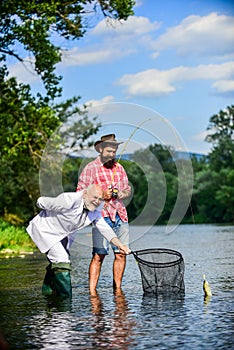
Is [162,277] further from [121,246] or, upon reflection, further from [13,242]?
[13,242]

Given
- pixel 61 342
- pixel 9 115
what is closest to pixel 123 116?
pixel 61 342

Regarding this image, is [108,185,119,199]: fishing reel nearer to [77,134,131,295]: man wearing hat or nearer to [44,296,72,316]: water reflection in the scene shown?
[77,134,131,295]: man wearing hat

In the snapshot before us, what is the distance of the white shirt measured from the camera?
10.2m

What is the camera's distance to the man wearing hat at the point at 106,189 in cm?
1080

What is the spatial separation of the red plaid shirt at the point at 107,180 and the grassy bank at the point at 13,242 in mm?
10383

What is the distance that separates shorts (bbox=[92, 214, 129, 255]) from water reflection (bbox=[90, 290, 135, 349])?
3.07 ft

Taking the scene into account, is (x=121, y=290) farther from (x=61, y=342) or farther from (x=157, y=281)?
(x=61, y=342)

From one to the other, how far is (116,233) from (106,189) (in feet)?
2.02

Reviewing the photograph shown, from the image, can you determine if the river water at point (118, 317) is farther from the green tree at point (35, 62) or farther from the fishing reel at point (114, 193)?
the green tree at point (35, 62)

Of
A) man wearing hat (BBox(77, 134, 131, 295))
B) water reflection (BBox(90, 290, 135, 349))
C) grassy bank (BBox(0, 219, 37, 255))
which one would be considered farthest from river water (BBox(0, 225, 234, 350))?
grassy bank (BBox(0, 219, 37, 255))

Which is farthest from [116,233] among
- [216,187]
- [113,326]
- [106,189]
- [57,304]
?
[216,187]

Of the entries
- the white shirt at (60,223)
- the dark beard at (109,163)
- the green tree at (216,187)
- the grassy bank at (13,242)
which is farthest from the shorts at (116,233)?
the green tree at (216,187)

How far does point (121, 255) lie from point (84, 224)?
0.79m

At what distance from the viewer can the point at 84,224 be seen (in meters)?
10.4
